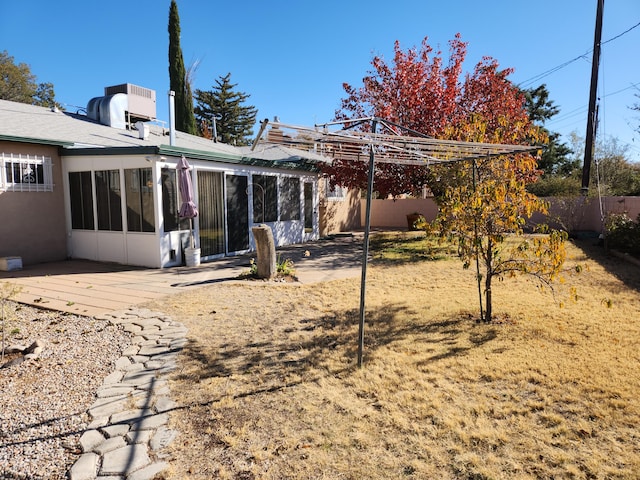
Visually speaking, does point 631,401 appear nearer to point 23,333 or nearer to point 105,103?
point 23,333

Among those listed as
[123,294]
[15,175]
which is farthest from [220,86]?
[123,294]

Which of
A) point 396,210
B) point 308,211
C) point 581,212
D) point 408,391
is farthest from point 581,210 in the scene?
point 408,391

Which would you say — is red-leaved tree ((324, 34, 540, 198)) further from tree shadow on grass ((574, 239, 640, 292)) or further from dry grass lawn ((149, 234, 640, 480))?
dry grass lawn ((149, 234, 640, 480))

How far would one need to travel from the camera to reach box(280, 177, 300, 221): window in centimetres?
1316

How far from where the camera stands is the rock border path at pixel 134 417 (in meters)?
2.53

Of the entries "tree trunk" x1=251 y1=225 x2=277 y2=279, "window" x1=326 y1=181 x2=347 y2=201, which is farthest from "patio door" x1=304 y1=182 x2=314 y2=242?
"tree trunk" x1=251 y1=225 x2=277 y2=279

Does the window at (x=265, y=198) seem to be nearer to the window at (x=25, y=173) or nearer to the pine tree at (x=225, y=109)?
the window at (x=25, y=173)

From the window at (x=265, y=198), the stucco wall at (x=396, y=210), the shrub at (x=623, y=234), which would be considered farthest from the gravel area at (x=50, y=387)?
the stucco wall at (x=396, y=210)

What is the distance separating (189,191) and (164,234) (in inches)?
45.3

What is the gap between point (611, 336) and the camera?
4.82m

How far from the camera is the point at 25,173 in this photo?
371 inches

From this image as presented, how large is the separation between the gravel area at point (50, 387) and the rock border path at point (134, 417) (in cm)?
10

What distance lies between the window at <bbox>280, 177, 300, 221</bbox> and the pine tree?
27627 millimetres

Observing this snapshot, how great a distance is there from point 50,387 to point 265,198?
913 centimetres
